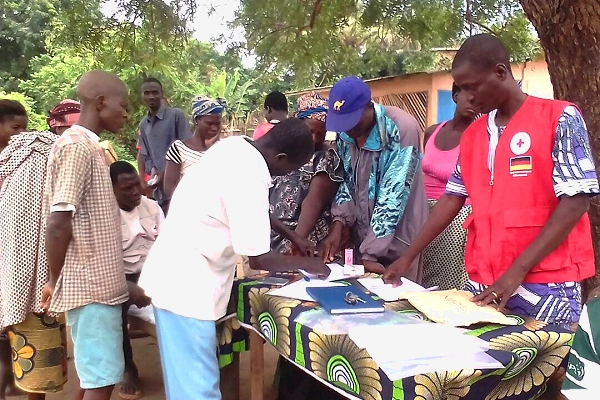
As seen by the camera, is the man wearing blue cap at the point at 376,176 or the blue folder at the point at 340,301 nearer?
the blue folder at the point at 340,301

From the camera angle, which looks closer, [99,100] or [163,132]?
[99,100]

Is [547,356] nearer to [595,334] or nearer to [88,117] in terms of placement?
[595,334]

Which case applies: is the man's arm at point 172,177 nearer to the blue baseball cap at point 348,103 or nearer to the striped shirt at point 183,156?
the striped shirt at point 183,156

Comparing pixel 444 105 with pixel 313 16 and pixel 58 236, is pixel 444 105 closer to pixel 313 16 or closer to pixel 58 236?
pixel 313 16

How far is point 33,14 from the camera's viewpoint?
53.9ft

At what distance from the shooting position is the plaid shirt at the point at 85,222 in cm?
222

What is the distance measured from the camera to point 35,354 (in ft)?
8.91

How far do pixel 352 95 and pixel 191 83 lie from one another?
14.9 meters

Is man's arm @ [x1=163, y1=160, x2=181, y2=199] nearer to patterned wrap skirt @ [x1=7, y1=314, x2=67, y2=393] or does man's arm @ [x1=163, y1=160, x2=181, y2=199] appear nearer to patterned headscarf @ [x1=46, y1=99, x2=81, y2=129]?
patterned headscarf @ [x1=46, y1=99, x2=81, y2=129]

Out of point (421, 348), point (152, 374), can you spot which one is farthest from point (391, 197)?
point (152, 374)

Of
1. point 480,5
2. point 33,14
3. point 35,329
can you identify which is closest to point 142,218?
point 35,329

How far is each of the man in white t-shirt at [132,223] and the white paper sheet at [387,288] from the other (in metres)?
1.41

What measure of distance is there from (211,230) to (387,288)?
2.40 ft

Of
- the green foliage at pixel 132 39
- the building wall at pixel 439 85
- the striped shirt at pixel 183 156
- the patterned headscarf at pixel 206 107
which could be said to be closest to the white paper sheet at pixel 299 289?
the striped shirt at pixel 183 156
